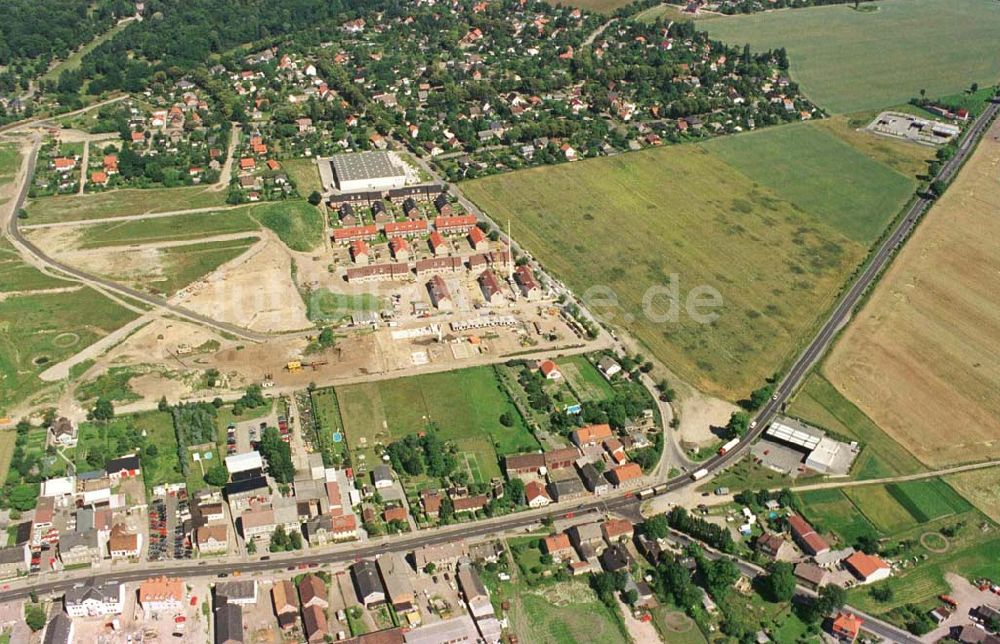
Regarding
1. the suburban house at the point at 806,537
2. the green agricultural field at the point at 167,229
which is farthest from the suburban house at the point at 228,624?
the green agricultural field at the point at 167,229

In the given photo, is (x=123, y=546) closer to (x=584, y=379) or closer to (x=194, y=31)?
(x=584, y=379)

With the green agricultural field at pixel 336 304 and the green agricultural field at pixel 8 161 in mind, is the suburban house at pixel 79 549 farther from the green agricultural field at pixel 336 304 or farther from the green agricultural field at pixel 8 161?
the green agricultural field at pixel 8 161

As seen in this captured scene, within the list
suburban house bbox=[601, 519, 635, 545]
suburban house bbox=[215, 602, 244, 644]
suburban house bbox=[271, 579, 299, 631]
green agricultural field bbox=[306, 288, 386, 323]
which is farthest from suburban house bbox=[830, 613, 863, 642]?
green agricultural field bbox=[306, 288, 386, 323]

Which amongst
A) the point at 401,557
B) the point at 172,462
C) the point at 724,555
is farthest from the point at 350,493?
the point at 724,555

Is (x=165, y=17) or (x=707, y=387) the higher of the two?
(x=165, y=17)

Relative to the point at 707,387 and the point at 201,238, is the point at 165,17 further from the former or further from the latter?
the point at 707,387

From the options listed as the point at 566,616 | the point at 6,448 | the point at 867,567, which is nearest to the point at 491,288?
the point at 566,616

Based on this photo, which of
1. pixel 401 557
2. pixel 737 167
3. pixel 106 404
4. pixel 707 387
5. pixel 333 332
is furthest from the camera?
pixel 737 167

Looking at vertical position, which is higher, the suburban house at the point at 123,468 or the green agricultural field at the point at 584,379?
the suburban house at the point at 123,468
